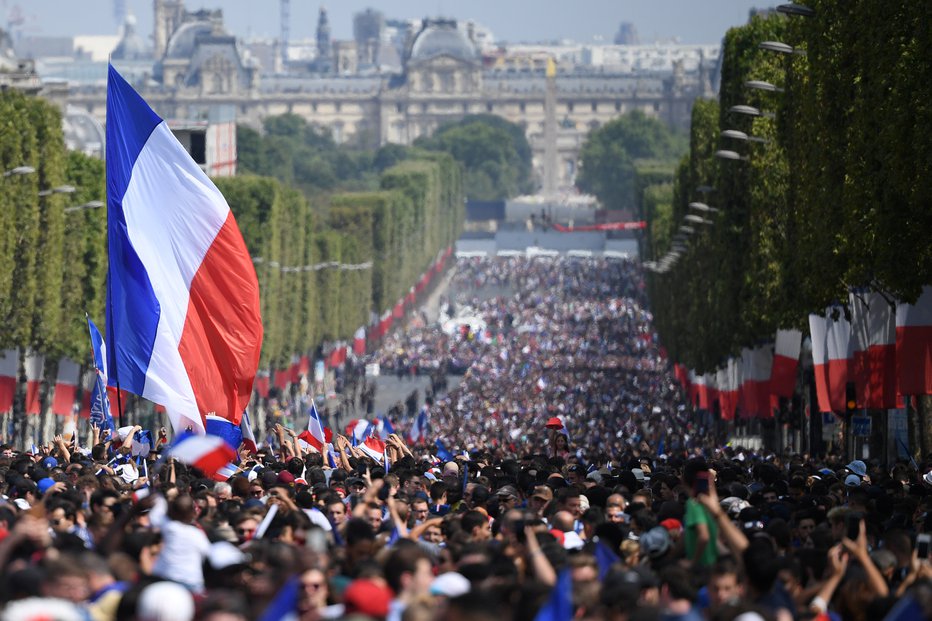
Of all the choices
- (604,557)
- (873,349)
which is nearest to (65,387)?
(873,349)

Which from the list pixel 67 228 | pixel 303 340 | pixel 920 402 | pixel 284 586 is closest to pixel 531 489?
pixel 284 586

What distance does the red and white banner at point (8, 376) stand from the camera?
148ft

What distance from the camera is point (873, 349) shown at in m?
35.4

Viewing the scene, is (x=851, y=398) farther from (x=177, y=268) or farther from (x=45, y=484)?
(x=45, y=484)

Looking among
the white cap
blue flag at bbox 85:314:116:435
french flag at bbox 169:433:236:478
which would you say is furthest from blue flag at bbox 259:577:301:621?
blue flag at bbox 85:314:116:435

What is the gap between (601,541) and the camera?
50.1 ft

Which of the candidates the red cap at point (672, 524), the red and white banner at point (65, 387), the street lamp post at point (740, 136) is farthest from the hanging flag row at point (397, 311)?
the red cap at point (672, 524)

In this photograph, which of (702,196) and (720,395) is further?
(702,196)

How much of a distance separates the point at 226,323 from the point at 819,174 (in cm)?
1650

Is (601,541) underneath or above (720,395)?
above

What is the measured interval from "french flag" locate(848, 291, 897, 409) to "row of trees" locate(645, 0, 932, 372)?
0.38m

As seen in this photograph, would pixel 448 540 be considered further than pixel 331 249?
No

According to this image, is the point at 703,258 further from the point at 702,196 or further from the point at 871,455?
the point at 871,455

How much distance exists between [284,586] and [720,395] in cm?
4703
